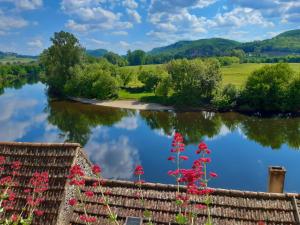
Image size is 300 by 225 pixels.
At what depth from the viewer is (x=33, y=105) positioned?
81.8m

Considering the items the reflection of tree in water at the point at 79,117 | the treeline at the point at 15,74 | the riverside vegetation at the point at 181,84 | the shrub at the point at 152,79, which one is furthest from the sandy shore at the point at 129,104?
the treeline at the point at 15,74

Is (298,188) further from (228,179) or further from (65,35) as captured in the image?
(65,35)

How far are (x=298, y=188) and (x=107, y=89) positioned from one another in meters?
59.8

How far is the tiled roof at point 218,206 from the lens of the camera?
1000 cm

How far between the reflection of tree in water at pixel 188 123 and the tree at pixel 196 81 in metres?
5.73

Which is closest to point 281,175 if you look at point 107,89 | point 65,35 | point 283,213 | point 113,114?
point 283,213

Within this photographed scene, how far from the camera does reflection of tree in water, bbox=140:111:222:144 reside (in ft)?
169

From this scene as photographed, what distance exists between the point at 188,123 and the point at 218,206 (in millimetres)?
48975

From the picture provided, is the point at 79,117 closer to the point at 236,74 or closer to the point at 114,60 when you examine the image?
the point at 236,74

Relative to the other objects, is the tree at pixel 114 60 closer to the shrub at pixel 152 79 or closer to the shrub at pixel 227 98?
the shrub at pixel 152 79

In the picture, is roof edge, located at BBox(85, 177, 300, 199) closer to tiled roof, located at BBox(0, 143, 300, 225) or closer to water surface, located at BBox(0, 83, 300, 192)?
tiled roof, located at BBox(0, 143, 300, 225)

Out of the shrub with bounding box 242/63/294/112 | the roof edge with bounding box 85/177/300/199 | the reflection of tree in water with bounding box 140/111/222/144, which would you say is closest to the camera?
the roof edge with bounding box 85/177/300/199

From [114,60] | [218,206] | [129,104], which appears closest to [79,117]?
[129,104]

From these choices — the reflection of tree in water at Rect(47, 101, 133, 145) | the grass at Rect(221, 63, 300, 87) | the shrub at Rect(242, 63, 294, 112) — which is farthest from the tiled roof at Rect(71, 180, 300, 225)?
the grass at Rect(221, 63, 300, 87)
